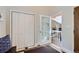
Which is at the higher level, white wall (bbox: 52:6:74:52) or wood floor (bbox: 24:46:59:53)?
white wall (bbox: 52:6:74:52)

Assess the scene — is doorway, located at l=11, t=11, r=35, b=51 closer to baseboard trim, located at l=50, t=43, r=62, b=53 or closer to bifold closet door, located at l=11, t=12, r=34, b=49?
bifold closet door, located at l=11, t=12, r=34, b=49

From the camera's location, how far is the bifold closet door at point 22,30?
6.09 feet

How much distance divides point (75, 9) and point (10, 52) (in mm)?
1248

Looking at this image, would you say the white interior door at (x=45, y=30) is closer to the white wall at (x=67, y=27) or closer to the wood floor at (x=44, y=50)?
the wood floor at (x=44, y=50)

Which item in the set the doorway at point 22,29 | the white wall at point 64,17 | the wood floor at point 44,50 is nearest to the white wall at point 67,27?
the white wall at point 64,17

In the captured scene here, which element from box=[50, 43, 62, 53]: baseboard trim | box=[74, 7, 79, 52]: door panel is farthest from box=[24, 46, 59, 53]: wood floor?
box=[74, 7, 79, 52]: door panel

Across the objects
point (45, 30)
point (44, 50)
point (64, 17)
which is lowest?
point (44, 50)

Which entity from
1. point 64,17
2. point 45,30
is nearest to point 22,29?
point 45,30

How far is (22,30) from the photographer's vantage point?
1.90 m

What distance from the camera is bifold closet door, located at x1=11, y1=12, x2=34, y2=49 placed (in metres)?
1.86

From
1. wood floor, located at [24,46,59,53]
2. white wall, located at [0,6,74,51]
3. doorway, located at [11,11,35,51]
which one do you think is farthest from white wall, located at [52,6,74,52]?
doorway, located at [11,11,35,51]

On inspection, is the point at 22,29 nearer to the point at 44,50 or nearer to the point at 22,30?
the point at 22,30
